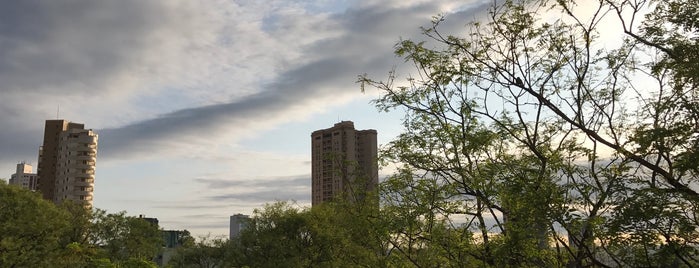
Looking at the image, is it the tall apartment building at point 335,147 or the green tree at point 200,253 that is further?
the tall apartment building at point 335,147

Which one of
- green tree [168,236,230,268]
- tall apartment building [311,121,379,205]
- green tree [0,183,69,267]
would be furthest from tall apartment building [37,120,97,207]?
green tree [0,183,69,267]

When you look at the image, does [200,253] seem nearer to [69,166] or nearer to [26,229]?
[26,229]

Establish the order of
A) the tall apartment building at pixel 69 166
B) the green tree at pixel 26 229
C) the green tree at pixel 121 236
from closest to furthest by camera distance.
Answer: the green tree at pixel 26 229
the green tree at pixel 121 236
the tall apartment building at pixel 69 166

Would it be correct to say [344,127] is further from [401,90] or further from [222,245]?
[401,90]

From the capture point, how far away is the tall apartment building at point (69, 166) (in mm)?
104000

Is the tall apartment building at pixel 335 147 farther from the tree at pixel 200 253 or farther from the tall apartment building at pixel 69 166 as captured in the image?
the tall apartment building at pixel 69 166

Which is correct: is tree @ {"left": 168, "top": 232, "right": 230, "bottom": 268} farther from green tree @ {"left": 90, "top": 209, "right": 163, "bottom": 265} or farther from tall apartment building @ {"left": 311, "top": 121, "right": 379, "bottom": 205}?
tall apartment building @ {"left": 311, "top": 121, "right": 379, "bottom": 205}

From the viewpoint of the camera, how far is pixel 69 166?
105 meters

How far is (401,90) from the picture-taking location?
18.0 metres

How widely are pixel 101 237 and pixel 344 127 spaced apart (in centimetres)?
4494

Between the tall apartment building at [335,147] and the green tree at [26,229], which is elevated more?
the tall apartment building at [335,147]

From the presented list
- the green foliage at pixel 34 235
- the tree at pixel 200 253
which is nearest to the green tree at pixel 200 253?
the tree at pixel 200 253

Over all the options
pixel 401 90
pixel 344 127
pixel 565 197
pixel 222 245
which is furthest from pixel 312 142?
pixel 565 197

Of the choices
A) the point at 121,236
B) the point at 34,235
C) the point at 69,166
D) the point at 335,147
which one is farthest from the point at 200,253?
the point at 69,166
